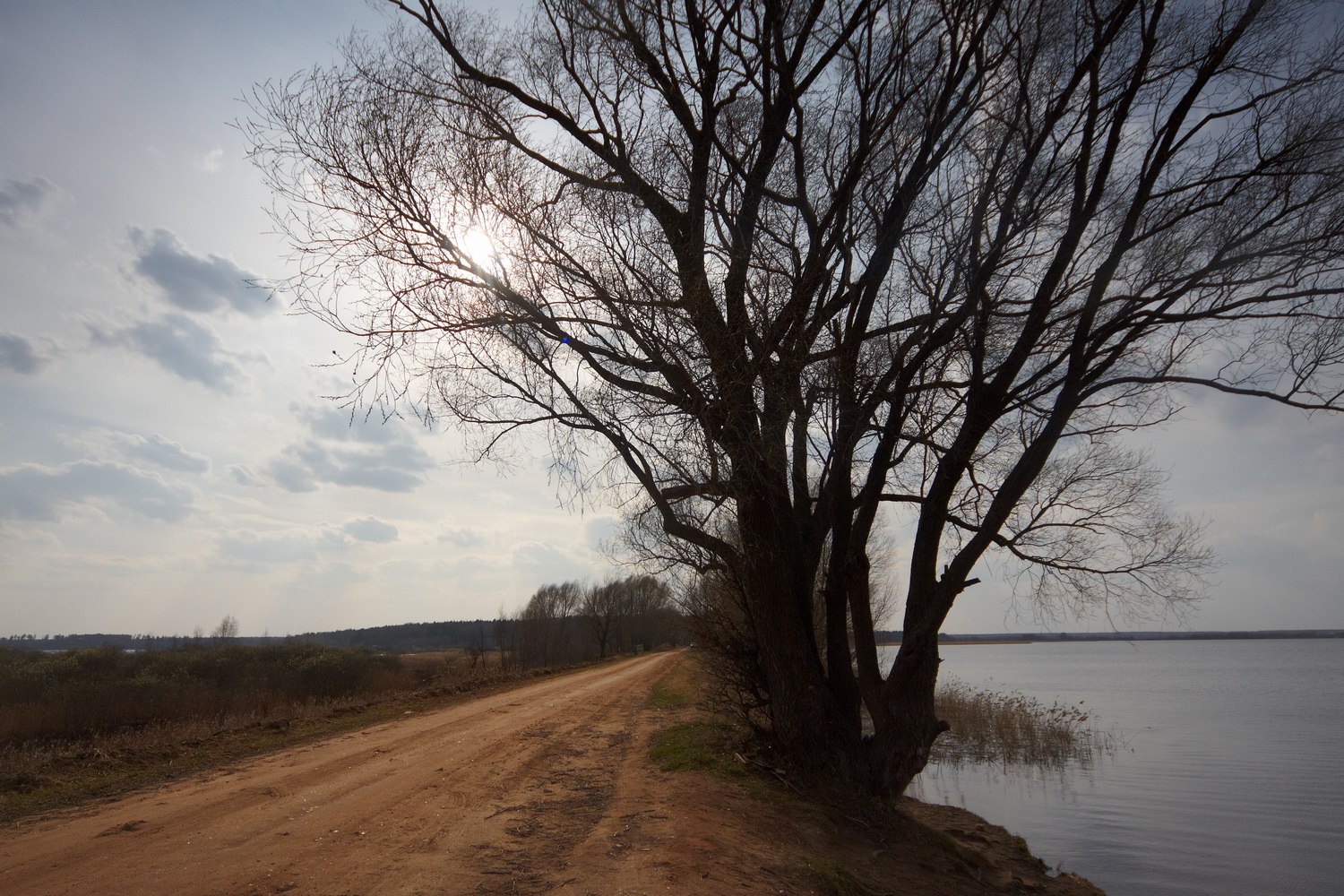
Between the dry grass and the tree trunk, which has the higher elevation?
the tree trunk

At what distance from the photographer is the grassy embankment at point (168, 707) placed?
9.73m

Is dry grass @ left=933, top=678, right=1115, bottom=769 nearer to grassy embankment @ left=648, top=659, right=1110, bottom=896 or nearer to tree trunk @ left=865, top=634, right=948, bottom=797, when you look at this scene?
grassy embankment @ left=648, top=659, right=1110, bottom=896

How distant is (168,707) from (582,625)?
64.5 metres

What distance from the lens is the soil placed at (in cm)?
564

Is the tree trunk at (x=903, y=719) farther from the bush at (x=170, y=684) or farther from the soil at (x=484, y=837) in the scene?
the bush at (x=170, y=684)

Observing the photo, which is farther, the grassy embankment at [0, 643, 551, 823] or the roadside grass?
the grassy embankment at [0, 643, 551, 823]

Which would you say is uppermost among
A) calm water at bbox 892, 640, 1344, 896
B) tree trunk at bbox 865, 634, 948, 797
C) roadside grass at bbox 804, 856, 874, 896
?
tree trunk at bbox 865, 634, 948, 797

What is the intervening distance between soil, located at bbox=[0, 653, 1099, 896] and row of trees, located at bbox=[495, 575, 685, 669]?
173ft

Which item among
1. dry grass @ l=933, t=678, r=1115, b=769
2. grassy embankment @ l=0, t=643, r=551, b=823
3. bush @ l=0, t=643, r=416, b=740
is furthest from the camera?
dry grass @ l=933, t=678, r=1115, b=769

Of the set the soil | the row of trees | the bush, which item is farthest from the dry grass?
the row of trees

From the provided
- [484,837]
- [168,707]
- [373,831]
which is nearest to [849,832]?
[484,837]

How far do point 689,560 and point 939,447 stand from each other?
3.76m

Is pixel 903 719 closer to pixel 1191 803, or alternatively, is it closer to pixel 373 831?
pixel 373 831

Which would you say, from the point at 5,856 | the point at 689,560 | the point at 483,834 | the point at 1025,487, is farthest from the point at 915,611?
the point at 5,856
